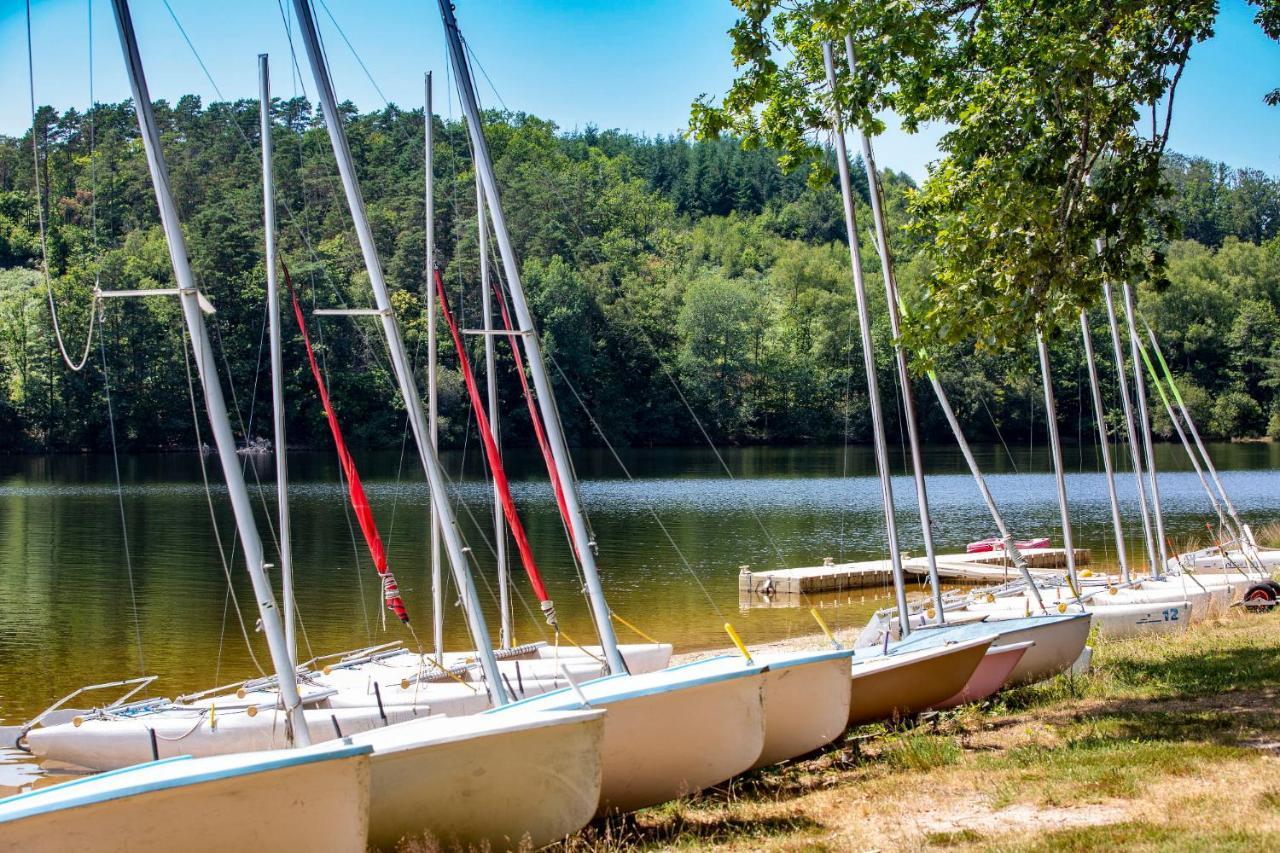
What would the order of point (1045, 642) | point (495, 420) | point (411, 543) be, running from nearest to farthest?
point (1045, 642) < point (495, 420) < point (411, 543)

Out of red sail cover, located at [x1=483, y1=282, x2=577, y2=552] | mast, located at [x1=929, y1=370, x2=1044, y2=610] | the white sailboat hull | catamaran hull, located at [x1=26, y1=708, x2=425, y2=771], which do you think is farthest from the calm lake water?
mast, located at [x1=929, y1=370, x2=1044, y2=610]

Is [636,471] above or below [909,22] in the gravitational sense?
below

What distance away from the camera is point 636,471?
8031 cm

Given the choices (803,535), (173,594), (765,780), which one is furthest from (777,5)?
(803,535)

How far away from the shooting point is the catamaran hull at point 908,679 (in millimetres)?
13070

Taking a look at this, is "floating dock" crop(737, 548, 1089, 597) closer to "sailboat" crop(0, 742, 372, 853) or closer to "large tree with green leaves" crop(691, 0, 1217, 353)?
"large tree with green leaves" crop(691, 0, 1217, 353)

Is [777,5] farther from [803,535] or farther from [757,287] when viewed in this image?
[757,287]

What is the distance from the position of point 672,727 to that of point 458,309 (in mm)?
101780

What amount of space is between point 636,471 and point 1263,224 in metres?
131

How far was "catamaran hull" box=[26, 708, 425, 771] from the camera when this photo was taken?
52.4ft

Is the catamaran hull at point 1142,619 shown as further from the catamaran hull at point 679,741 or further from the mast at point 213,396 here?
the mast at point 213,396

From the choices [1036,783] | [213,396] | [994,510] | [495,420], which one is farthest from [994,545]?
[213,396]

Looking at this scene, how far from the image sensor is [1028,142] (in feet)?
42.1

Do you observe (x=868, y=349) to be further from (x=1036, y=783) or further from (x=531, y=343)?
(x=1036, y=783)
